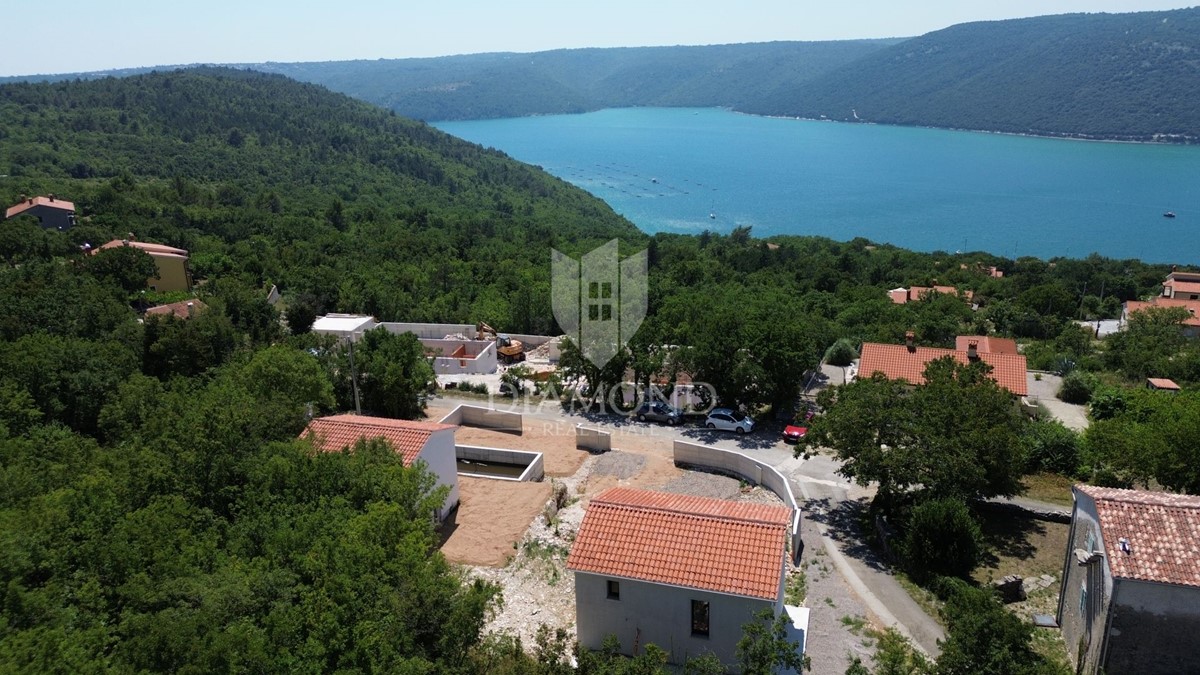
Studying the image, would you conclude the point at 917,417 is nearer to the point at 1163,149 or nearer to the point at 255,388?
the point at 255,388

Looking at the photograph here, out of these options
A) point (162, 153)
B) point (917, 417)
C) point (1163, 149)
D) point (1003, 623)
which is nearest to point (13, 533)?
point (1003, 623)

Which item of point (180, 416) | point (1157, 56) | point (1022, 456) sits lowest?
point (1022, 456)

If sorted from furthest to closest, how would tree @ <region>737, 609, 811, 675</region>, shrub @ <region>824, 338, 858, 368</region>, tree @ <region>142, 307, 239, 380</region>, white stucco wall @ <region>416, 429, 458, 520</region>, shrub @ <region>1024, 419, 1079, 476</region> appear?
shrub @ <region>824, 338, 858, 368</region>, tree @ <region>142, 307, 239, 380</region>, shrub @ <region>1024, 419, 1079, 476</region>, white stucco wall @ <region>416, 429, 458, 520</region>, tree @ <region>737, 609, 811, 675</region>

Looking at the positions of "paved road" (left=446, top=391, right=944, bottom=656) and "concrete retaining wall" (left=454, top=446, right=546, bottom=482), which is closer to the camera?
"paved road" (left=446, top=391, right=944, bottom=656)

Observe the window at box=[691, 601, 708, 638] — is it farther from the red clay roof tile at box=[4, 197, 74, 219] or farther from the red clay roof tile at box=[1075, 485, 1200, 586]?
the red clay roof tile at box=[4, 197, 74, 219]

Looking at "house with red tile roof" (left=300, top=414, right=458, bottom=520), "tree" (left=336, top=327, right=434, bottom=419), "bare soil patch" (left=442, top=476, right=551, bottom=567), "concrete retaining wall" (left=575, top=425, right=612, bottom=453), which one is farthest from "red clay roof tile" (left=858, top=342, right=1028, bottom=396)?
"tree" (left=336, top=327, right=434, bottom=419)

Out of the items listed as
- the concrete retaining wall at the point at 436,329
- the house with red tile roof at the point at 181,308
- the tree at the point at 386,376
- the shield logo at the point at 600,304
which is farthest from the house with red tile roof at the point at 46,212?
the tree at the point at 386,376

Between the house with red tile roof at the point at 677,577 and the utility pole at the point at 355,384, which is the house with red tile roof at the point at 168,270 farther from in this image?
the house with red tile roof at the point at 677,577
